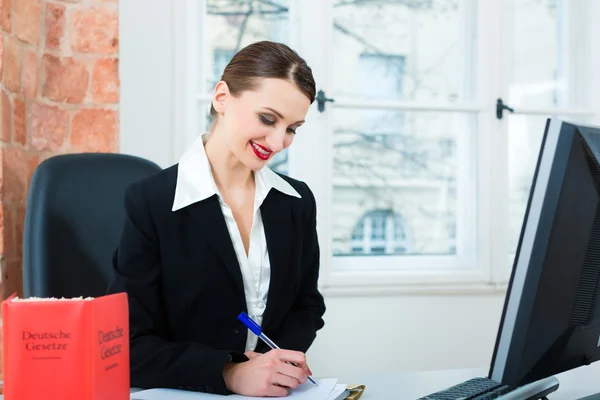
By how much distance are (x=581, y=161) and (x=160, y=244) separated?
0.79m

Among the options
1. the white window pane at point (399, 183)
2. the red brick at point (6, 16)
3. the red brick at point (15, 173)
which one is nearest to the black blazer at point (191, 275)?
the red brick at point (15, 173)

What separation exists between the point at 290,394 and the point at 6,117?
1.24 meters

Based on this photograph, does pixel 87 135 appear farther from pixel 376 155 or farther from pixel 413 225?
pixel 413 225

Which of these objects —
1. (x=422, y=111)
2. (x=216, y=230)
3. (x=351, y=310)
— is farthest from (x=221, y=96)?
(x=422, y=111)

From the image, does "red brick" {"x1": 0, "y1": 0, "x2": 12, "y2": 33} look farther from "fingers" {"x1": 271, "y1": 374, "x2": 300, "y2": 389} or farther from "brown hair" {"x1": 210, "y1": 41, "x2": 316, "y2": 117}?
"fingers" {"x1": 271, "y1": 374, "x2": 300, "y2": 389}

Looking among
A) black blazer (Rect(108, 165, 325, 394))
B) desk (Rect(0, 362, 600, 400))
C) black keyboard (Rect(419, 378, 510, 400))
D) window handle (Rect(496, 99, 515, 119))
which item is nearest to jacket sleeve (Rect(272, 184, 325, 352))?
black blazer (Rect(108, 165, 325, 394))

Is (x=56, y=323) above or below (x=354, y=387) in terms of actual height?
above

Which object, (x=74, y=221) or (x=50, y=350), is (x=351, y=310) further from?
(x=50, y=350)

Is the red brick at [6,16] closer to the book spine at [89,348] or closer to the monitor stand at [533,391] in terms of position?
the book spine at [89,348]

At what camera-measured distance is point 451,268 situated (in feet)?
8.59

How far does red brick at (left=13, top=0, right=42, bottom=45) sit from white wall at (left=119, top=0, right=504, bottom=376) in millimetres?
305

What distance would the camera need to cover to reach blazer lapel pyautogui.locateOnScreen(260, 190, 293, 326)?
1.34m

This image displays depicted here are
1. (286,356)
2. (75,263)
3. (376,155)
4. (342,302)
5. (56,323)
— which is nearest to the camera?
(56,323)

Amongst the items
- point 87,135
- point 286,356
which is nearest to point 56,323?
point 286,356
